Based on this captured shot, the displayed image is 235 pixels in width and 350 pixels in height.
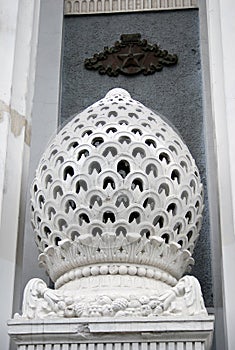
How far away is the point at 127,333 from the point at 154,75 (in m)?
1.79

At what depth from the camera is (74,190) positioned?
2.63 m

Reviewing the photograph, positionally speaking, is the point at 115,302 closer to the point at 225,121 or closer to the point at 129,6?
the point at 225,121

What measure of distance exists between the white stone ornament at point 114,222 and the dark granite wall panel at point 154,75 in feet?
3.08

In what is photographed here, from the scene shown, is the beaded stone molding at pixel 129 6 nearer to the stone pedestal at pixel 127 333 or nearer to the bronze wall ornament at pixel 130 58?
the bronze wall ornament at pixel 130 58

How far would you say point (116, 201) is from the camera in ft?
8.50

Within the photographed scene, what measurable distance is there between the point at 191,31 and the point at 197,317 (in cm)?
199

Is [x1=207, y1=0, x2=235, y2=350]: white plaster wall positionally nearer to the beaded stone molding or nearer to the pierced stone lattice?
the pierced stone lattice

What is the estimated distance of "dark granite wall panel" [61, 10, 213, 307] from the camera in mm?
3816

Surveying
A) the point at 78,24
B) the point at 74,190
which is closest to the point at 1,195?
the point at 74,190

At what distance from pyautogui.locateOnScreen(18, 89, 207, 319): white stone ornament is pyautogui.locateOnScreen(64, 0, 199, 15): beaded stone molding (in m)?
1.50

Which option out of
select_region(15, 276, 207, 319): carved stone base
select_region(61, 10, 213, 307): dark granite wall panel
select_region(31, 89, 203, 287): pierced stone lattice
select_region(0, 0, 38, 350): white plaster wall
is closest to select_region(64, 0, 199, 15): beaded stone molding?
select_region(61, 10, 213, 307): dark granite wall panel

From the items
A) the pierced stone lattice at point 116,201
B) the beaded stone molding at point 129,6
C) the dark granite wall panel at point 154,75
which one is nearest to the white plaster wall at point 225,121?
the pierced stone lattice at point 116,201

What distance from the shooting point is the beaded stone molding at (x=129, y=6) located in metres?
4.13

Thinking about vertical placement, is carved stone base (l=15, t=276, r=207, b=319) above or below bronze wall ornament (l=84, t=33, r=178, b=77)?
below
